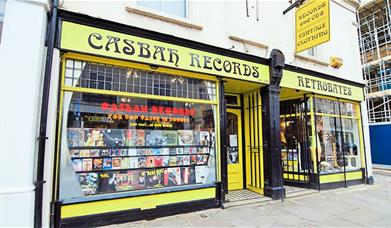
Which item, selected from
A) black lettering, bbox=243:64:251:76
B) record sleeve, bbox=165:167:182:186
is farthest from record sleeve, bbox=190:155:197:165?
black lettering, bbox=243:64:251:76

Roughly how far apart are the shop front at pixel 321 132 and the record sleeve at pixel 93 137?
5165 mm

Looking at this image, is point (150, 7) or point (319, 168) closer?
point (150, 7)

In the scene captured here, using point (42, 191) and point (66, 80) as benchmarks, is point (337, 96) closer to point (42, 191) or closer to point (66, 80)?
point (66, 80)

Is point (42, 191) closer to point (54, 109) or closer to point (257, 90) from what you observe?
point (54, 109)

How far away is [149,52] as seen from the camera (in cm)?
466

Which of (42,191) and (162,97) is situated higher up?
(162,97)

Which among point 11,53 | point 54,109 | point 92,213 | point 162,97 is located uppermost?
point 11,53

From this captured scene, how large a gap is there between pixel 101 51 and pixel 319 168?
7053 millimetres

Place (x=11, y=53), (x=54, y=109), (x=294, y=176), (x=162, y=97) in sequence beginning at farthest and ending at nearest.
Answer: (x=294, y=176), (x=162, y=97), (x=54, y=109), (x=11, y=53)

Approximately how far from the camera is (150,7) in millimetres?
5254

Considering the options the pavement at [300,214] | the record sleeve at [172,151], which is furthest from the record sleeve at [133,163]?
the pavement at [300,214]

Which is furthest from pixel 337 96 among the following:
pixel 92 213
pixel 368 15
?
pixel 368 15

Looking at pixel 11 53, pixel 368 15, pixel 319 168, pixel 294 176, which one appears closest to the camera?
pixel 11 53

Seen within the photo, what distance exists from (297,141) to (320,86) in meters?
1.97
